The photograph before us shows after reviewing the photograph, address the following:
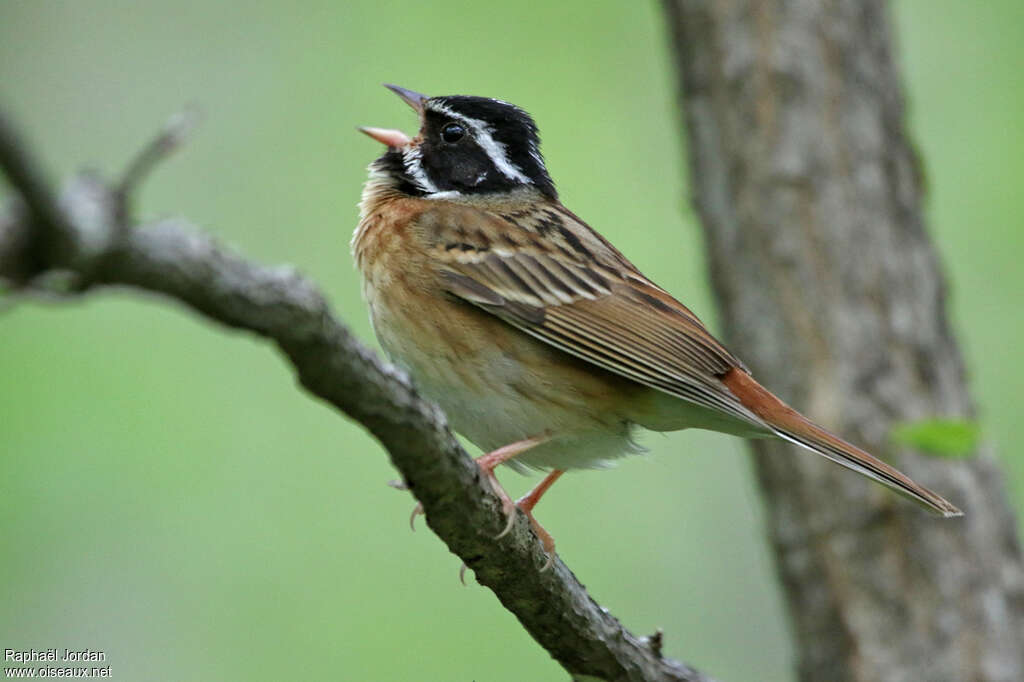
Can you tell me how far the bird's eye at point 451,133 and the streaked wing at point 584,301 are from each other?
47 cm

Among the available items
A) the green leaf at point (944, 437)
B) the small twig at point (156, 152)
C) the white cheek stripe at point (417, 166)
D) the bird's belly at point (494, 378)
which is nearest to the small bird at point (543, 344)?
the bird's belly at point (494, 378)

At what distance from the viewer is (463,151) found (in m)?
5.44

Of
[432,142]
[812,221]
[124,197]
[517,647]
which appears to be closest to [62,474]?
[517,647]

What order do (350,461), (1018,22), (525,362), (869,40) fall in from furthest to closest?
(1018,22)
(350,461)
(869,40)
(525,362)

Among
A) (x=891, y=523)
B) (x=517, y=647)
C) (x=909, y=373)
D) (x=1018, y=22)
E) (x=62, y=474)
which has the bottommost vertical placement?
(x=62, y=474)

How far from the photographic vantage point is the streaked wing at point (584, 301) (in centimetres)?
455

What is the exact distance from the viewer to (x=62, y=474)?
7570 mm

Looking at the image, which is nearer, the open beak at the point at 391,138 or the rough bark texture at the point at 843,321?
the open beak at the point at 391,138

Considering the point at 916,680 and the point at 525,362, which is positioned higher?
the point at 916,680

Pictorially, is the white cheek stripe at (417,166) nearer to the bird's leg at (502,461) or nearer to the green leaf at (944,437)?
the bird's leg at (502,461)

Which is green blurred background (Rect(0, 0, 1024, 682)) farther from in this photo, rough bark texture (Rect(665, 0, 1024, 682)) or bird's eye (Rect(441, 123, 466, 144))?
bird's eye (Rect(441, 123, 466, 144))

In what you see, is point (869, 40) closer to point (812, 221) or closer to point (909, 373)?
point (812, 221)

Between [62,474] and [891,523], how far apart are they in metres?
4.78

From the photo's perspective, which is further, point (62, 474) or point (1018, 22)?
point (1018, 22)
